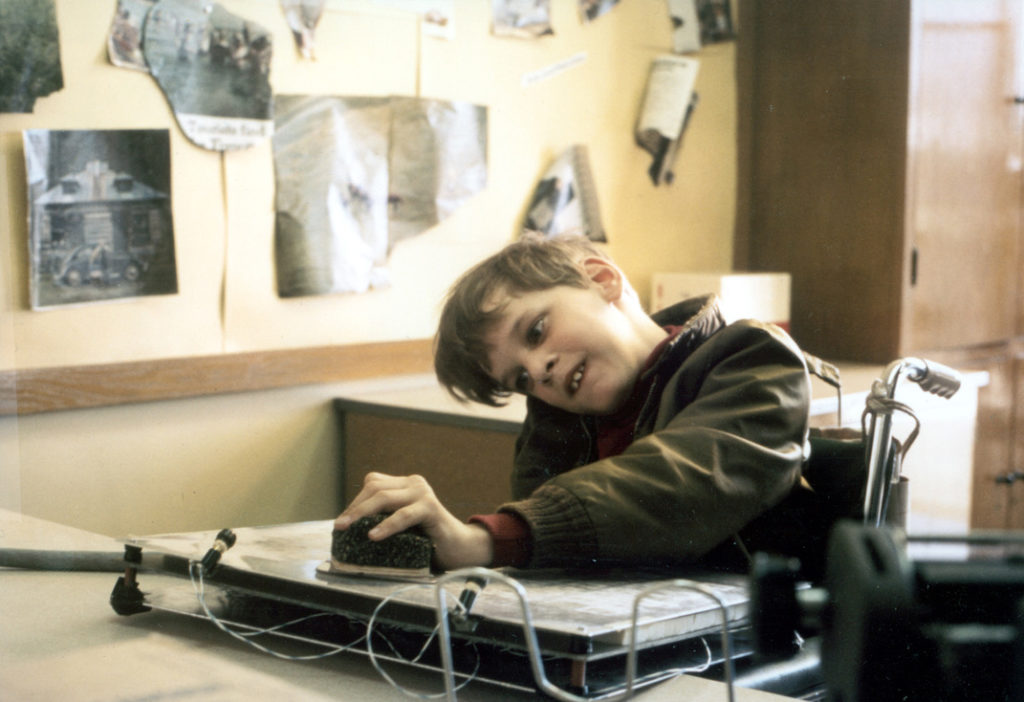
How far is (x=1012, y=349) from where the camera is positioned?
1895mm

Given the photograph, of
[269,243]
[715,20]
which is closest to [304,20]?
[269,243]

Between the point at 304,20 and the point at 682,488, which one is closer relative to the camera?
the point at 682,488

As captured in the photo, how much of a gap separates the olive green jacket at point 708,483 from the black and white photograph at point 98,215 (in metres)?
0.70

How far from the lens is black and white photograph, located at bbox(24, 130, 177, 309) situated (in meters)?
1.07

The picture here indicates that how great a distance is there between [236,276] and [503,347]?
2.19 feet

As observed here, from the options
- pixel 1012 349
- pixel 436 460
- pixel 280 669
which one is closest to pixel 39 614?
pixel 280 669

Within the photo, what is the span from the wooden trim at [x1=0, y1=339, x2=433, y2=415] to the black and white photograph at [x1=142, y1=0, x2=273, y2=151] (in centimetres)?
25

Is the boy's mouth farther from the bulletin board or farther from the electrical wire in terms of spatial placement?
the bulletin board

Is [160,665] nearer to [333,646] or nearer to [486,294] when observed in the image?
[333,646]

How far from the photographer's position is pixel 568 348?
0.69 meters

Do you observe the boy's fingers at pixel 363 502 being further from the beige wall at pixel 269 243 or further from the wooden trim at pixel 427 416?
the wooden trim at pixel 427 416

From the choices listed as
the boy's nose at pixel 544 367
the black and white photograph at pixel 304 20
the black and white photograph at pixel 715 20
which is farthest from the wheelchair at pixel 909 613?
the black and white photograph at pixel 715 20

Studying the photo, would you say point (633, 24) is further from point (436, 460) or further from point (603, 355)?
point (603, 355)

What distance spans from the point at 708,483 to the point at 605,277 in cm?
23
